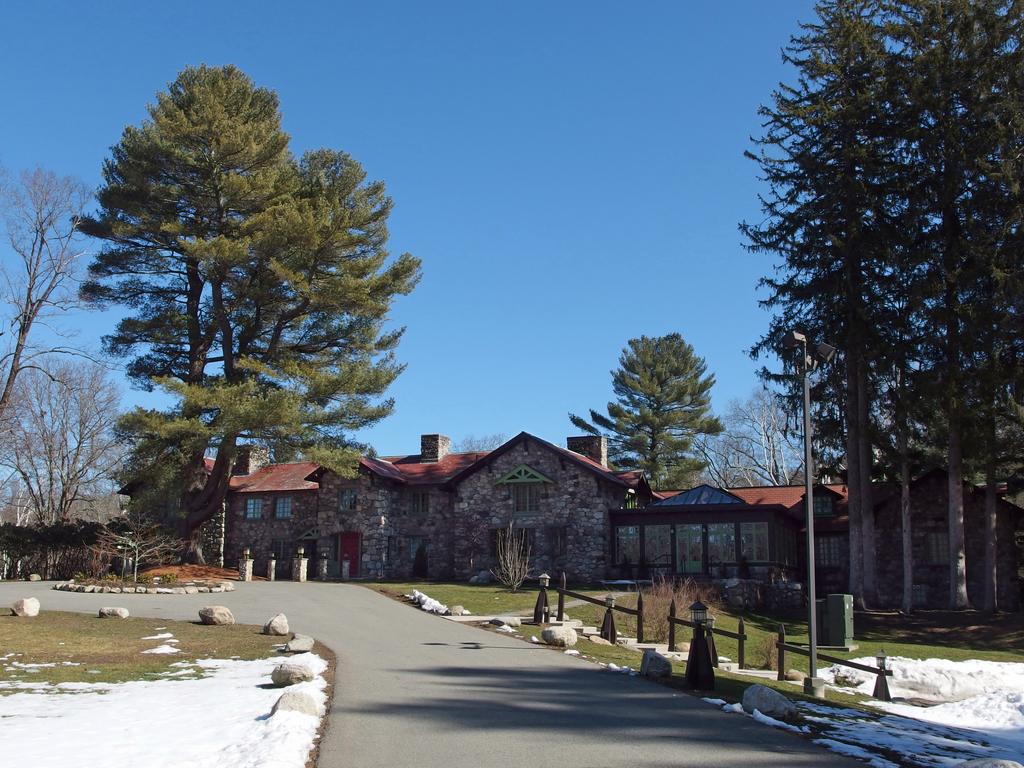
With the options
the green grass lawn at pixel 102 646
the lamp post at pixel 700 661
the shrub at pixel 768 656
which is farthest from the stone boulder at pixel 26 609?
the shrub at pixel 768 656

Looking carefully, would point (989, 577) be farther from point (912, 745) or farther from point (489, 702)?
point (489, 702)

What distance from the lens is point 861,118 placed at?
29484 mm

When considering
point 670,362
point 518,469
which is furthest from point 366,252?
point 670,362

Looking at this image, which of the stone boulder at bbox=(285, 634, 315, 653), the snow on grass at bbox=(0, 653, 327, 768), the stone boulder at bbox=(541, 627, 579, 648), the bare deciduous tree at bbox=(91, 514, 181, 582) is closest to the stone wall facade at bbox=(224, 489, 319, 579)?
the bare deciduous tree at bbox=(91, 514, 181, 582)

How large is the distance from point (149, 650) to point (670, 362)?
133 feet

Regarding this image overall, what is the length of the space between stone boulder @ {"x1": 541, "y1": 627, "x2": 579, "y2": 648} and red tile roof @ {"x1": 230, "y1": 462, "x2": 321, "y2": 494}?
23615 millimetres

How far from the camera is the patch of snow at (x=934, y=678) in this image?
1838 centimetres

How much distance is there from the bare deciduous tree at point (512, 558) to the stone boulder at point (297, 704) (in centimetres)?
1885

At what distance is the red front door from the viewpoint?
121ft

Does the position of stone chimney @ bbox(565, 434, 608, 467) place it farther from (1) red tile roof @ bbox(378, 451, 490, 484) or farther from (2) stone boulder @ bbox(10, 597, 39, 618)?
(2) stone boulder @ bbox(10, 597, 39, 618)

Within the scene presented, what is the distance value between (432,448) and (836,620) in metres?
24.1

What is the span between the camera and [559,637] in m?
16.4

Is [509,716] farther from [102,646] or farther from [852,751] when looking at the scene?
[102,646]

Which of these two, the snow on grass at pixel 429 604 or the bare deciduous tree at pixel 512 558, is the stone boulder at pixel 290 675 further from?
the bare deciduous tree at pixel 512 558
